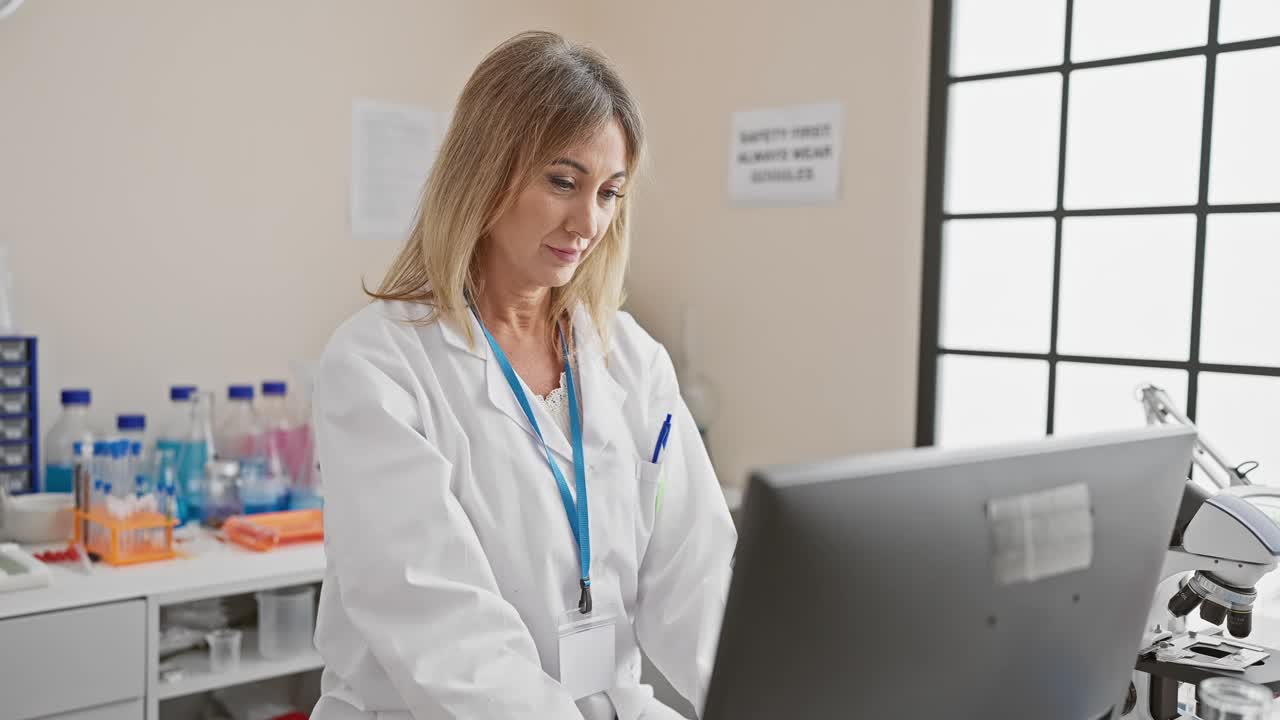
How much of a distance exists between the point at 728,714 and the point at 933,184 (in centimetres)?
220

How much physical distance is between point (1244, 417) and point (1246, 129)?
601 millimetres

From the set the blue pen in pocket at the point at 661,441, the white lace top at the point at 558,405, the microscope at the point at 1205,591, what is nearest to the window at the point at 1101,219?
the microscope at the point at 1205,591

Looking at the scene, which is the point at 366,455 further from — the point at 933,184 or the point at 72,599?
the point at 933,184

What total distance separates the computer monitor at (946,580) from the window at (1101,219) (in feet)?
4.33

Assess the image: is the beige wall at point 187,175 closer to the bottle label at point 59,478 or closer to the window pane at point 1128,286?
the bottle label at point 59,478

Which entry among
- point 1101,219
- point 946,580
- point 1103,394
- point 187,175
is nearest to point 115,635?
point 187,175

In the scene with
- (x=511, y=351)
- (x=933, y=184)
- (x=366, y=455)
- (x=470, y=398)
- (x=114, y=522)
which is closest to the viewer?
(x=366, y=455)

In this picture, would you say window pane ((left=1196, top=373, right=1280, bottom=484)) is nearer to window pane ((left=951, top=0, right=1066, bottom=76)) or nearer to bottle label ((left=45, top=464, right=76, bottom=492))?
window pane ((left=951, top=0, right=1066, bottom=76))

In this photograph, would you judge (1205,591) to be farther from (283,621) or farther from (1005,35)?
(283,621)

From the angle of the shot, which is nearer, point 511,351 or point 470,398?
point 470,398

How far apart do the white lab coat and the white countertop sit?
85cm

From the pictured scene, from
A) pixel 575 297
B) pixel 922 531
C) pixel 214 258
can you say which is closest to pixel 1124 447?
pixel 922 531

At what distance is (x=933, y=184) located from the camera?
A: 270cm

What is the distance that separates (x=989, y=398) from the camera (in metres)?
2.70
